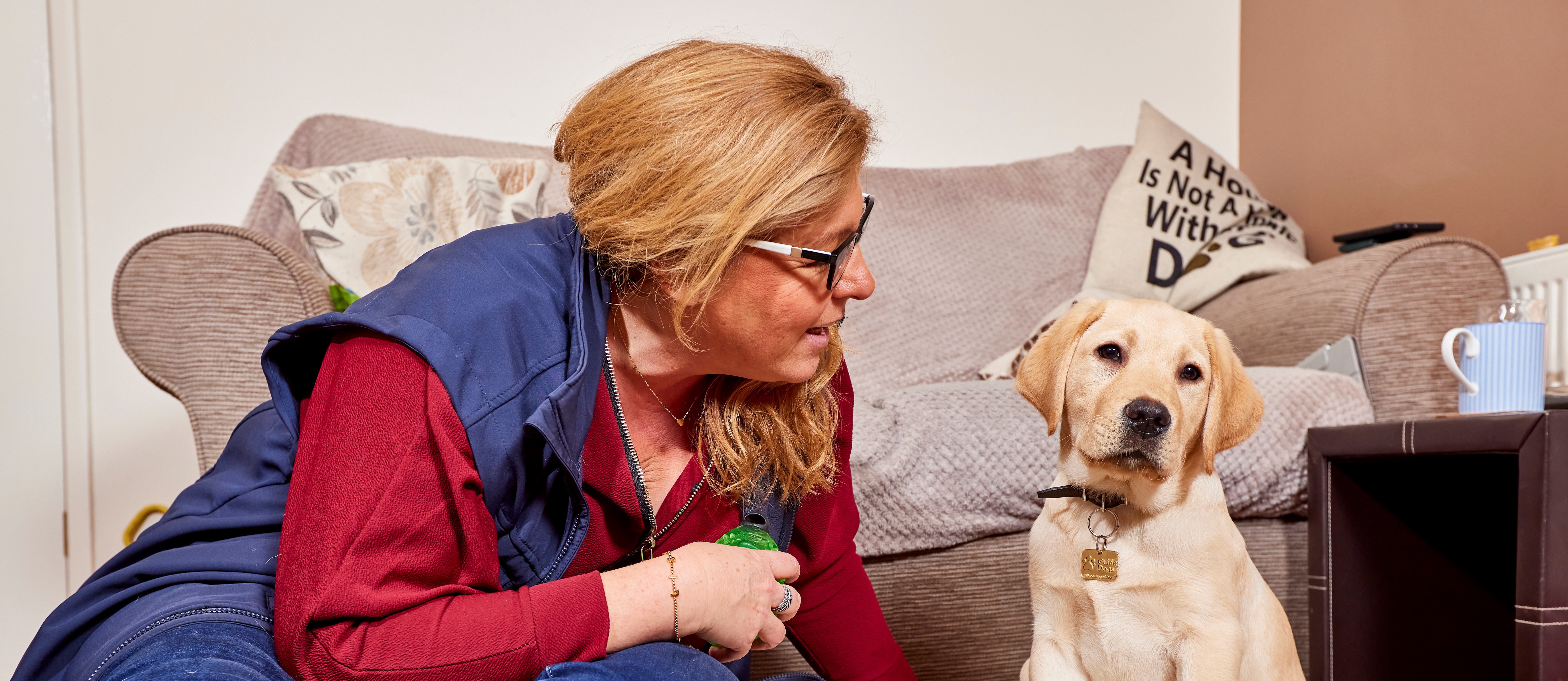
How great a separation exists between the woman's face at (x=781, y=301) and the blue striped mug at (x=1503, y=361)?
101cm

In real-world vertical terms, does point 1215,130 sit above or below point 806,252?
above

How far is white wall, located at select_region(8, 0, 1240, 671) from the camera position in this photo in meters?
2.65

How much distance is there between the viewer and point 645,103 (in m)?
0.99

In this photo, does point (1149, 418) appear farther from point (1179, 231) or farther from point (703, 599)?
point (1179, 231)

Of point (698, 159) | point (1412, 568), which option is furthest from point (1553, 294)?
point (698, 159)

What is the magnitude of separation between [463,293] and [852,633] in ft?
2.27

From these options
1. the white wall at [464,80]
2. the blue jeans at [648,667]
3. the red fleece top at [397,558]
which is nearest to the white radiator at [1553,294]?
the white wall at [464,80]

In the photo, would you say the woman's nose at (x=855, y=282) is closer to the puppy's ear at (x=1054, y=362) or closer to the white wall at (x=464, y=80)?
the puppy's ear at (x=1054, y=362)

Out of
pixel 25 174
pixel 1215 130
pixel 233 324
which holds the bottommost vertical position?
pixel 233 324

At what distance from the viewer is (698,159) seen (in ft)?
3.21

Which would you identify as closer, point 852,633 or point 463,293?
point 463,293

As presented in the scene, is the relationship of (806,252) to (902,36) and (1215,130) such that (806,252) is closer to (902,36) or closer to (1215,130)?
(902,36)

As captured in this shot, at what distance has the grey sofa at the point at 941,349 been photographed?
153 cm

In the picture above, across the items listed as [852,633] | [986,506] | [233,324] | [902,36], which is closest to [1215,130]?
[902,36]
